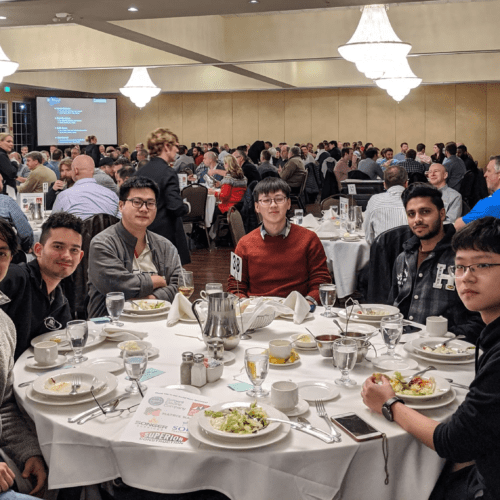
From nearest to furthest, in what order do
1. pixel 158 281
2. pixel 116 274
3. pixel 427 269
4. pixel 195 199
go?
1. pixel 427 269
2. pixel 116 274
3. pixel 158 281
4. pixel 195 199

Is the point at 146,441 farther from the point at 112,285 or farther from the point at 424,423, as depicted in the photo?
the point at 112,285

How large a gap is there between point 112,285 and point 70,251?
67 centimetres

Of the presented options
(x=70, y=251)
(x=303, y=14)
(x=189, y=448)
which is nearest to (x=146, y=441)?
(x=189, y=448)

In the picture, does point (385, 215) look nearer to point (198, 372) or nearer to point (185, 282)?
point (185, 282)

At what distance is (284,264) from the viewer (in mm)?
3559

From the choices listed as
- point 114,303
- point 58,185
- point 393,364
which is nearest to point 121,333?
point 114,303

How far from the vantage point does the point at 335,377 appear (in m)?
2.08

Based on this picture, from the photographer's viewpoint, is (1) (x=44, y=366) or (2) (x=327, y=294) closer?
(1) (x=44, y=366)

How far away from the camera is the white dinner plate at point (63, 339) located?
2334mm

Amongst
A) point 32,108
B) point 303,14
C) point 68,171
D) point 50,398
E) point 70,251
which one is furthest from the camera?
point 32,108

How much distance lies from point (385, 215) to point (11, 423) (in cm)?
386

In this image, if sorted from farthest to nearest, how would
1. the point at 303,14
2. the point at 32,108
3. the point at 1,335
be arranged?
the point at 32,108 < the point at 303,14 < the point at 1,335

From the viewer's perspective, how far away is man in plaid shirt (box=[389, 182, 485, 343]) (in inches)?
115

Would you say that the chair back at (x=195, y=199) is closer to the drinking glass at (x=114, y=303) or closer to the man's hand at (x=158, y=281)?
the man's hand at (x=158, y=281)
